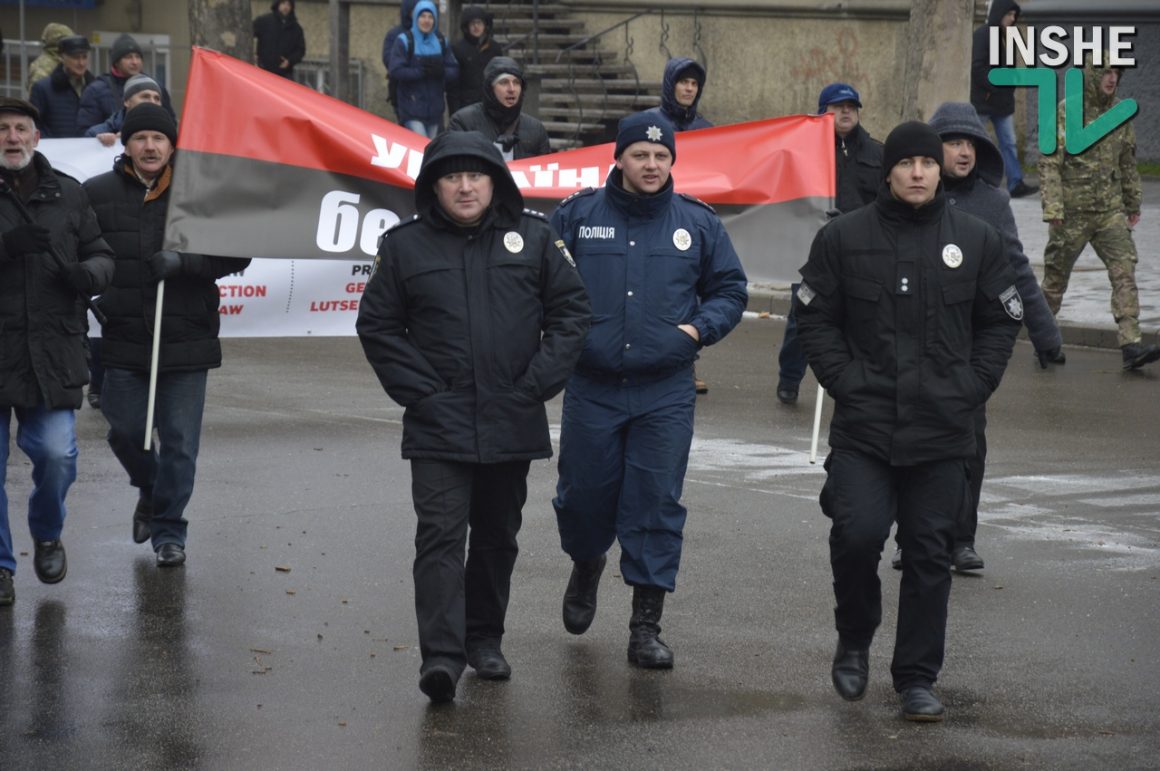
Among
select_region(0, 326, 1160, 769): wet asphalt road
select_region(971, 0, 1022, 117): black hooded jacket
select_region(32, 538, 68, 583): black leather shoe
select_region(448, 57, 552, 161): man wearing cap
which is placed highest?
select_region(971, 0, 1022, 117): black hooded jacket

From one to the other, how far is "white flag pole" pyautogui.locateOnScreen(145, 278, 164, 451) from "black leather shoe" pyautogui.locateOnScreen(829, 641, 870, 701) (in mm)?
3070

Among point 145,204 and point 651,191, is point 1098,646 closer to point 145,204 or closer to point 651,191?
point 651,191

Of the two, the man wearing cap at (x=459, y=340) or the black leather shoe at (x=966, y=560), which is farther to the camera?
the black leather shoe at (x=966, y=560)

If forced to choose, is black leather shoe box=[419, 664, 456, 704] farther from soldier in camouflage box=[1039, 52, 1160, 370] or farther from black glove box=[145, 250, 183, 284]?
soldier in camouflage box=[1039, 52, 1160, 370]

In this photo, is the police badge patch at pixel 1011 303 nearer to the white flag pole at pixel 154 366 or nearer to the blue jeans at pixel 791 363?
the white flag pole at pixel 154 366

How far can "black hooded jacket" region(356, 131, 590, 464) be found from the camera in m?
5.95

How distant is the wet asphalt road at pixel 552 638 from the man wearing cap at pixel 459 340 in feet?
1.63

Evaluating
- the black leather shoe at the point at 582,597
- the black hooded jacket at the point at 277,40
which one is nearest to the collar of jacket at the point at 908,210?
the black leather shoe at the point at 582,597

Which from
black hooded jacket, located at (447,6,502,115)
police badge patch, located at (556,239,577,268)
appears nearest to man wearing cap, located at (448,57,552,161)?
police badge patch, located at (556,239,577,268)

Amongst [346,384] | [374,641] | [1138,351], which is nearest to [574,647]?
[374,641]

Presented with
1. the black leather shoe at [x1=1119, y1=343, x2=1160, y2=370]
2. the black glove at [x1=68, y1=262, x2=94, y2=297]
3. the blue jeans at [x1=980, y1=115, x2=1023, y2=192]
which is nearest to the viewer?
the black glove at [x1=68, y1=262, x2=94, y2=297]

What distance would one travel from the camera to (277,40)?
2527 centimetres

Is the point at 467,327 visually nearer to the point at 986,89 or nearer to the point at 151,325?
the point at 151,325

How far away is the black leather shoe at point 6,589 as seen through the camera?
274 inches
